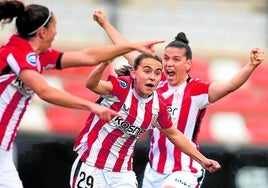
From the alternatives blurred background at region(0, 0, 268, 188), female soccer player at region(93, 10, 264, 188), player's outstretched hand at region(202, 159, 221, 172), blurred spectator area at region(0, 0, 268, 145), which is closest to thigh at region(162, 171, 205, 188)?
female soccer player at region(93, 10, 264, 188)

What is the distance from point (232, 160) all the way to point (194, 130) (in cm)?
260

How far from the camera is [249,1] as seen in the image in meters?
13.7

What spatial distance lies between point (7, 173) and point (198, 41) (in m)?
7.64

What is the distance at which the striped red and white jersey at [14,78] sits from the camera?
17.9 feet

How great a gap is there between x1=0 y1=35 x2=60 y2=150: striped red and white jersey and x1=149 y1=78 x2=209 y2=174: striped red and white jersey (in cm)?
153

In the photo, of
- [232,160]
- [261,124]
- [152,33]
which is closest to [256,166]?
[232,160]

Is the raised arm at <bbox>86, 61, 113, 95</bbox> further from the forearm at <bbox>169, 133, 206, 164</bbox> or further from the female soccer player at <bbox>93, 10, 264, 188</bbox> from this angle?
the female soccer player at <bbox>93, 10, 264, 188</bbox>

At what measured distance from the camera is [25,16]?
5.60 meters

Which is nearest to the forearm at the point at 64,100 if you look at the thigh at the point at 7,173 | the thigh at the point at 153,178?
the thigh at the point at 7,173

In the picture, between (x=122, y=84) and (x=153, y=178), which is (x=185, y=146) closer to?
(x=122, y=84)

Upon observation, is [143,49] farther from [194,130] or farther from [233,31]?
[233,31]

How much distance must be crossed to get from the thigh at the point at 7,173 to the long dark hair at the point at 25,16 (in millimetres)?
823

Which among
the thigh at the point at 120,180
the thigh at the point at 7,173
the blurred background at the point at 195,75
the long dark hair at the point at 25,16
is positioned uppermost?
the long dark hair at the point at 25,16

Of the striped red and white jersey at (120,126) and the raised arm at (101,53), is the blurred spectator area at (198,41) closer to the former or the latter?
the striped red and white jersey at (120,126)
